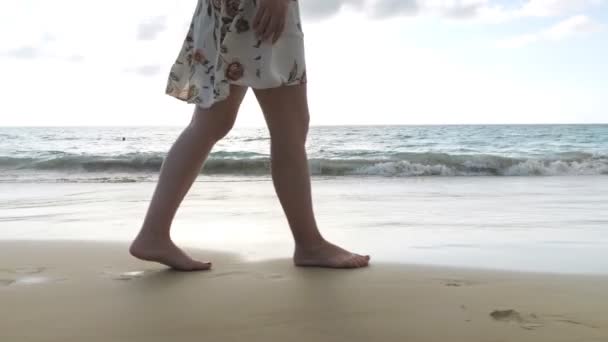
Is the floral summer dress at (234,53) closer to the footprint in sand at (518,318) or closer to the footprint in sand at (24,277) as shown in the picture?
the footprint in sand at (24,277)

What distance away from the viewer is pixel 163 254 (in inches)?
69.8

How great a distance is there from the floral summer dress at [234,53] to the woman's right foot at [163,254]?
0.46 meters

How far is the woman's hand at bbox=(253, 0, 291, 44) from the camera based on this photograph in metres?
1.59

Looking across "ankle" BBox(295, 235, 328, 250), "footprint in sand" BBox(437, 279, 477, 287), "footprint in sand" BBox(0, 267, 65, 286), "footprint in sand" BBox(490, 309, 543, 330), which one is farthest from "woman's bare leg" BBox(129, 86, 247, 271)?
"footprint in sand" BBox(490, 309, 543, 330)

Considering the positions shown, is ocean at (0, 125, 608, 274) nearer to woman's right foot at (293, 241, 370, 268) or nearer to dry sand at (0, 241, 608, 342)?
woman's right foot at (293, 241, 370, 268)

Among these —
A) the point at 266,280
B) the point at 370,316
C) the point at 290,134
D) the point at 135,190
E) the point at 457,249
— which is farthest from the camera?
the point at 135,190

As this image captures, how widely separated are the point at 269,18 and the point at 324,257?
0.80m

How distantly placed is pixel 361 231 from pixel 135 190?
335 cm

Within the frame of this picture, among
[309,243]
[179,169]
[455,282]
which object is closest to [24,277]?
[179,169]

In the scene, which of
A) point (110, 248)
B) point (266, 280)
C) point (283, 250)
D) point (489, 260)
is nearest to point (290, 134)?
point (266, 280)

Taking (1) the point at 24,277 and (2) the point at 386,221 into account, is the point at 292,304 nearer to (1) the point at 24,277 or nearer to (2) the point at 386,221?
(1) the point at 24,277

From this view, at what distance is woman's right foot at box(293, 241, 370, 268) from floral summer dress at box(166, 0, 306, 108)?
0.57 metres

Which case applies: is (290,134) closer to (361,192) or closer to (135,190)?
(361,192)

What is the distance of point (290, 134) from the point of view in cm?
181
